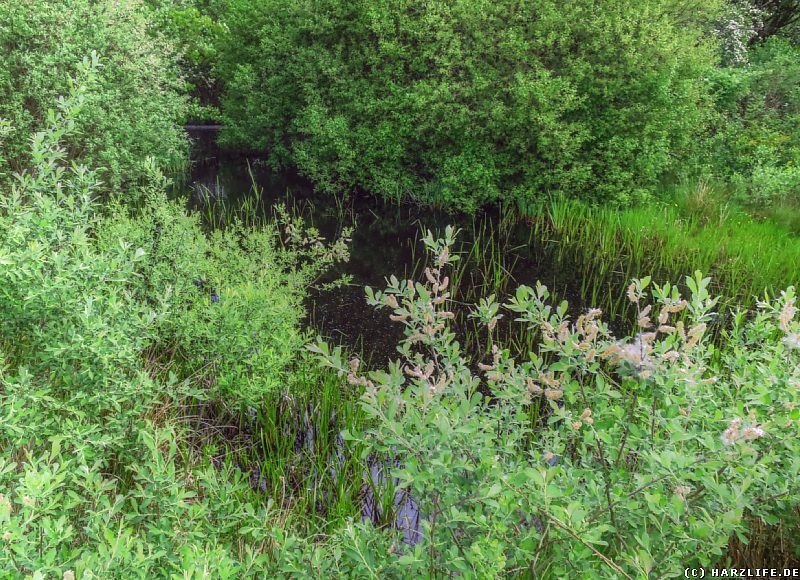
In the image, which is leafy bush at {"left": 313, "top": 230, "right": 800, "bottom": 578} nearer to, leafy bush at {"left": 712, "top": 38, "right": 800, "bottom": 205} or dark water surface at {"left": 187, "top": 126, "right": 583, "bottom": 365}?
dark water surface at {"left": 187, "top": 126, "right": 583, "bottom": 365}

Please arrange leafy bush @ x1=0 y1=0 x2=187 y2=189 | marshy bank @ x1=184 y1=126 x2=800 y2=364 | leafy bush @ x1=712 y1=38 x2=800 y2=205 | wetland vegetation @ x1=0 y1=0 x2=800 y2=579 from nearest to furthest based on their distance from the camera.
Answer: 1. wetland vegetation @ x1=0 y1=0 x2=800 y2=579
2. marshy bank @ x1=184 y1=126 x2=800 y2=364
3. leafy bush @ x1=0 y1=0 x2=187 y2=189
4. leafy bush @ x1=712 y1=38 x2=800 y2=205

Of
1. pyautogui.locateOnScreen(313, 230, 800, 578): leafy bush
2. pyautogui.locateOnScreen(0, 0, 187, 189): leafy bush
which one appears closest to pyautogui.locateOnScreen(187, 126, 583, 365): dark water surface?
pyautogui.locateOnScreen(0, 0, 187, 189): leafy bush

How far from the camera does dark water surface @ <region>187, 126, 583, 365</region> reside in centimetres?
662

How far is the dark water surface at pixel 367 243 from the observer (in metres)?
6.62

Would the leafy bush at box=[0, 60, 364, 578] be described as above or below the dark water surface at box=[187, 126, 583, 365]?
above

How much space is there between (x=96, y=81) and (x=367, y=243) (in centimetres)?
504

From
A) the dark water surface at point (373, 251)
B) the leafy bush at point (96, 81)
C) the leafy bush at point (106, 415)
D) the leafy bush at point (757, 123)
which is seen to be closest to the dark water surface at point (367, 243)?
the dark water surface at point (373, 251)

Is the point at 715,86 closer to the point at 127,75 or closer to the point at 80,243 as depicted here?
the point at 127,75

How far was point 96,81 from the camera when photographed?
9180 millimetres

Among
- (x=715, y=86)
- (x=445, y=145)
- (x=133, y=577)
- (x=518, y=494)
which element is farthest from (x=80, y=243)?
(x=715, y=86)

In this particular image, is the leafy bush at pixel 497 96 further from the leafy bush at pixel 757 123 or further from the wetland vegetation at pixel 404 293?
the leafy bush at pixel 757 123

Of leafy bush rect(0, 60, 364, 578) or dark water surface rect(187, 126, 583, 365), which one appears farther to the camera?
dark water surface rect(187, 126, 583, 365)

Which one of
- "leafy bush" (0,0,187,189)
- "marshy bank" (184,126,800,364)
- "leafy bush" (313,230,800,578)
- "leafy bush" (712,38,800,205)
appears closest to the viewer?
"leafy bush" (313,230,800,578)

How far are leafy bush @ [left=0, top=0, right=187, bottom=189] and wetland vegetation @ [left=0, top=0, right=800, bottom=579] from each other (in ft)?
0.23
